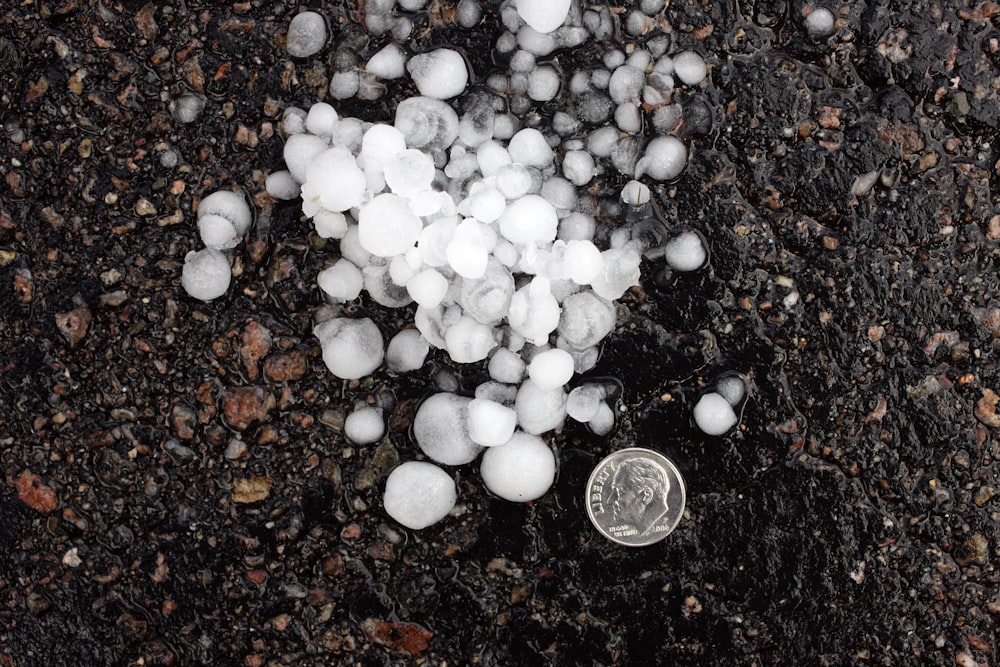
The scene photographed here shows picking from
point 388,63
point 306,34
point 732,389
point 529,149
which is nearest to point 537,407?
point 732,389

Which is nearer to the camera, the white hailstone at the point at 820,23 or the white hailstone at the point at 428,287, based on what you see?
the white hailstone at the point at 428,287

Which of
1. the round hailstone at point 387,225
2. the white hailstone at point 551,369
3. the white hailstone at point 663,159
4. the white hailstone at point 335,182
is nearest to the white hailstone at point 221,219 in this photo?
the white hailstone at point 335,182

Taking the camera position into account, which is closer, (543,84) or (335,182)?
(335,182)

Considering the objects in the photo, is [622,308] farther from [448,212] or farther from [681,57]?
[681,57]

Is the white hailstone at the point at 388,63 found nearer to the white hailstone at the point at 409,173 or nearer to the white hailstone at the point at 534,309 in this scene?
the white hailstone at the point at 409,173

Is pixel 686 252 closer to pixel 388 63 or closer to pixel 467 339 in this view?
pixel 467 339

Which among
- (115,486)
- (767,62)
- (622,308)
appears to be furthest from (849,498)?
(115,486)
